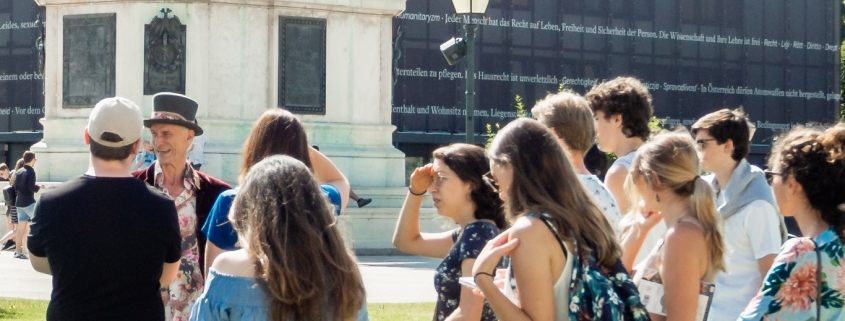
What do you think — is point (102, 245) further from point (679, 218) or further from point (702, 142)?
point (702, 142)

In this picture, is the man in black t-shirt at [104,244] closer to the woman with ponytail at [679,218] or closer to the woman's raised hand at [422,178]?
the woman's raised hand at [422,178]

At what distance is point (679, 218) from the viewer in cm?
515

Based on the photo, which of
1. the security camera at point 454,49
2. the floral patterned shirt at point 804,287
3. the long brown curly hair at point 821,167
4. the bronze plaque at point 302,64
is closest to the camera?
the floral patterned shirt at point 804,287

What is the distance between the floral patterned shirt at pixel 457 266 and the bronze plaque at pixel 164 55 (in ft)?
52.7

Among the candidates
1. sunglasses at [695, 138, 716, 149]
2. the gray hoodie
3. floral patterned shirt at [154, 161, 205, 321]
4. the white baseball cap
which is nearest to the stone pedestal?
floral patterned shirt at [154, 161, 205, 321]

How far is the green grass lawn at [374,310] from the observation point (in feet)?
40.8

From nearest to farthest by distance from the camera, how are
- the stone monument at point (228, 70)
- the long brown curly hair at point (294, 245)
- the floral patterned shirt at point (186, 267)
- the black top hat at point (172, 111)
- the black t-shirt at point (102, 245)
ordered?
the long brown curly hair at point (294, 245) → the black t-shirt at point (102, 245) → the floral patterned shirt at point (186, 267) → the black top hat at point (172, 111) → the stone monument at point (228, 70)

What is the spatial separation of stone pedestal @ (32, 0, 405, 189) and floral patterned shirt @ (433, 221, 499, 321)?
15706 mm

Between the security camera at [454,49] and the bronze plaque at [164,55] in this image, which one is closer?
the security camera at [454,49]

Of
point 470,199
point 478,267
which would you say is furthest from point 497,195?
point 478,267

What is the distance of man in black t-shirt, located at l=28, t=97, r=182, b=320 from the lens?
5.11m

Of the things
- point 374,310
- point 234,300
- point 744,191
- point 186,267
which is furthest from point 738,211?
point 374,310

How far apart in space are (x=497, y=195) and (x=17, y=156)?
136 feet

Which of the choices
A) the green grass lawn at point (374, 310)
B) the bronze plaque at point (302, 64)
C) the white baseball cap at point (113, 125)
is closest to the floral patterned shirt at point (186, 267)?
the white baseball cap at point (113, 125)
